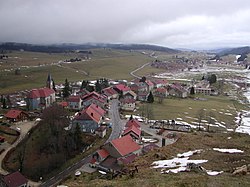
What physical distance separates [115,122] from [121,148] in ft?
71.5

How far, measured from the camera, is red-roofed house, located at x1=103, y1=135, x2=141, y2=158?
134 feet

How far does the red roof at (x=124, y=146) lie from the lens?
4115 cm

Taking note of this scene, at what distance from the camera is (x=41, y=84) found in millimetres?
135625

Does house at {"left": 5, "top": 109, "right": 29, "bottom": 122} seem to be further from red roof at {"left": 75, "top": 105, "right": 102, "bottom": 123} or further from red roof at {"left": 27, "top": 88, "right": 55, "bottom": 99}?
red roof at {"left": 75, "top": 105, "right": 102, "bottom": 123}

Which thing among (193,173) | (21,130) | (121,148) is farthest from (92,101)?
(193,173)

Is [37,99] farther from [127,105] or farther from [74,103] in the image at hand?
[127,105]

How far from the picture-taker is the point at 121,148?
41656 mm

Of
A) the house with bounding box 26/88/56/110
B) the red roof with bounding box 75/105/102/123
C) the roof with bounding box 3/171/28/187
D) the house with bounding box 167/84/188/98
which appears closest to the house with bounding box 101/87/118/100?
the house with bounding box 26/88/56/110

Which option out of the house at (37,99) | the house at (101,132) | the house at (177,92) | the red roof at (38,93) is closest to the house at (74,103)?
the house at (37,99)

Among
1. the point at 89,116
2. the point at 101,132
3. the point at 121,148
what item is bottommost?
the point at 101,132

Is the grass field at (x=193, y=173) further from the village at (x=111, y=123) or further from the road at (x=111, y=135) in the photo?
the road at (x=111, y=135)

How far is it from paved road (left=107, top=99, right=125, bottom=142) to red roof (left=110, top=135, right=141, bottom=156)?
8891 millimetres

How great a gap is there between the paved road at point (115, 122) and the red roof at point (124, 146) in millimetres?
8891

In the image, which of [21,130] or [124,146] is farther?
[21,130]
